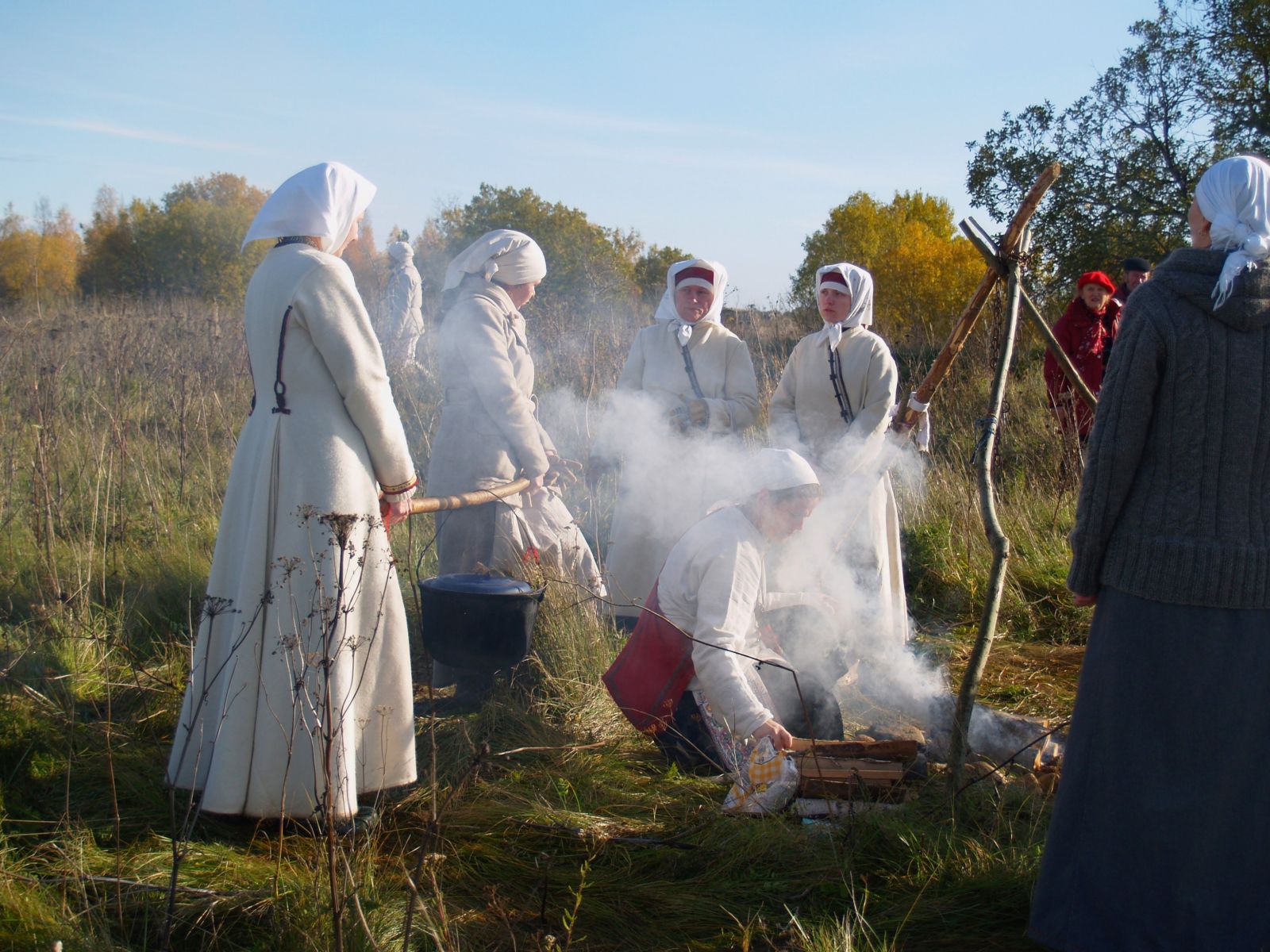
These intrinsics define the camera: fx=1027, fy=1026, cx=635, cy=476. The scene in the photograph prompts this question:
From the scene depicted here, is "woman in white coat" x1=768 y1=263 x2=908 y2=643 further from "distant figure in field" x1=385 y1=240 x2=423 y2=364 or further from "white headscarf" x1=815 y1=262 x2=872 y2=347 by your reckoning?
"distant figure in field" x1=385 y1=240 x2=423 y2=364

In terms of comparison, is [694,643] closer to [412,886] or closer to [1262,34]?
[412,886]

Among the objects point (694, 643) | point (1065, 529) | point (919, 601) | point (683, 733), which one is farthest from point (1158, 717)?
point (1065, 529)

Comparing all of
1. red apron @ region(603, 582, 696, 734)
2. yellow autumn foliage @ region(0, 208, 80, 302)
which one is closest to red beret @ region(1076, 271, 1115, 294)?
red apron @ region(603, 582, 696, 734)

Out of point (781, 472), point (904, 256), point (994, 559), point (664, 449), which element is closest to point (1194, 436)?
point (994, 559)

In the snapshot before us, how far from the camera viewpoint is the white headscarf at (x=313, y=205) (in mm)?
3324

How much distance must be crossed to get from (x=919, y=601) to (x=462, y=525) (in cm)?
321

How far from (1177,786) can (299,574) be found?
8.31 feet

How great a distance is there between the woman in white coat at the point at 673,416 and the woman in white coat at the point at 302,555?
252cm

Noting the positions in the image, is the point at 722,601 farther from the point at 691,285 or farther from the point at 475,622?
the point at 691,285

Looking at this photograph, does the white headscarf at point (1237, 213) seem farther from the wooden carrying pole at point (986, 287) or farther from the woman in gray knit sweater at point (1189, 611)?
the wooden carrying pole at point (986, 287)

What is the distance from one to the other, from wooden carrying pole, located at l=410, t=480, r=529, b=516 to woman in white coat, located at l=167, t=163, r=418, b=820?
46 cm

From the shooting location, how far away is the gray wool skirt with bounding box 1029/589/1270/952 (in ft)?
8.24

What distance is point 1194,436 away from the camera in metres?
2.53

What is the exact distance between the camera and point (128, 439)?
759cm
